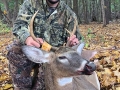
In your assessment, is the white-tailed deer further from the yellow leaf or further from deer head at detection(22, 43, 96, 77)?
the yellow leaf

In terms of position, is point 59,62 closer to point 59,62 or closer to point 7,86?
point 59,62

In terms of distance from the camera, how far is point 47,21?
4418mm

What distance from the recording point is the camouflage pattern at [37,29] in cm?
434

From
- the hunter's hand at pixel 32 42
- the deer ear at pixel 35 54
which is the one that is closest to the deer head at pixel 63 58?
the deer ear at pixel 35 54

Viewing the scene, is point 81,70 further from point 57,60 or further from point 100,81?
point 100,81

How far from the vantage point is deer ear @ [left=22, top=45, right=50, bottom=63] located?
3.65 metres

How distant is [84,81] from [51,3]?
3.95ft

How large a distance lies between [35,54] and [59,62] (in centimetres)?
32

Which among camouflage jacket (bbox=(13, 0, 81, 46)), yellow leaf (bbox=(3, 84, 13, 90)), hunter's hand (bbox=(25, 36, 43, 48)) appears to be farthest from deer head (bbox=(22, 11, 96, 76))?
yellow leaf (bbox=(3, 84, 13, 90))

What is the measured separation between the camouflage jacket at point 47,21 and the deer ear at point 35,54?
594mm

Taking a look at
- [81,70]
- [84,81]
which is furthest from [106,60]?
[81,70]

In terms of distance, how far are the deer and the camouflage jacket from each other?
0.50 metres

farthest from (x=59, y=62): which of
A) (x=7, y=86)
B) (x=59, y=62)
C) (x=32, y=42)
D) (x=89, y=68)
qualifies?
(x=7, y=86)

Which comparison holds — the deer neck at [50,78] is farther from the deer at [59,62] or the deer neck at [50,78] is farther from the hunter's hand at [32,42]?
the hunter's hand at [32,42]
